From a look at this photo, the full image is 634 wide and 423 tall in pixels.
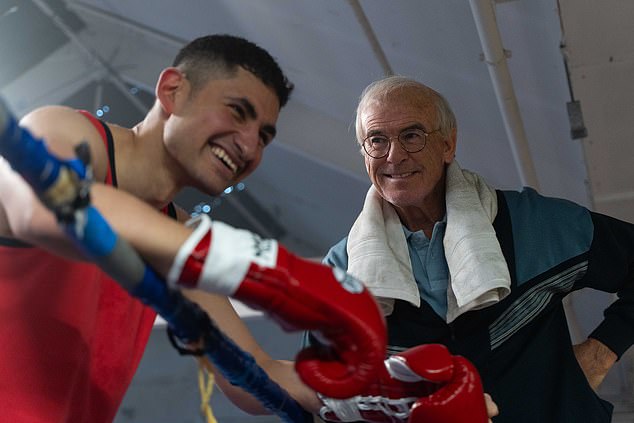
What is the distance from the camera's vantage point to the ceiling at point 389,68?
97.7 inches

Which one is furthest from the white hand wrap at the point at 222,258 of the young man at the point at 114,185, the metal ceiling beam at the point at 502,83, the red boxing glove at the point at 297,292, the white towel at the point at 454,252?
the metal ceiling beam at the point at 502,83

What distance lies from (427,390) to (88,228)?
820mm

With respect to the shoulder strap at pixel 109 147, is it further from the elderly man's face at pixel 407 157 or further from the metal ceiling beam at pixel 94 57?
the metal ceiling beam at pixel 94 57

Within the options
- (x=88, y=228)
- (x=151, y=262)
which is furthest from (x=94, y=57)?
(x=88, y=228)

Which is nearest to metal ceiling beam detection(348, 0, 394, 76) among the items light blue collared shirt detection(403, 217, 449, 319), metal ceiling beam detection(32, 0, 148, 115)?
light blue collared shirt detection(403, 217, 449, 319)

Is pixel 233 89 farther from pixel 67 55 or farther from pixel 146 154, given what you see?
pixel 67 55

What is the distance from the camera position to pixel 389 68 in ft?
10.1

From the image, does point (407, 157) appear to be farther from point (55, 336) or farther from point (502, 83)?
point (55, 336)

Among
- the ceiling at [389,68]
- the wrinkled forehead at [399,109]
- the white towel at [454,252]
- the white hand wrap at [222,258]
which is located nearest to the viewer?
the white hand wrap at [222,258]

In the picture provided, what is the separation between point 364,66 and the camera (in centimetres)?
313

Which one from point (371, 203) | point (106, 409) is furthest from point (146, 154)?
point (371, 203)

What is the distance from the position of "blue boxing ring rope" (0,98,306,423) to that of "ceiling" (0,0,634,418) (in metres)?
1.41

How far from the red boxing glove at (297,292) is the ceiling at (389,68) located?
4.37 feet

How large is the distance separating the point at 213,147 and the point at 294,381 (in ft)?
1.94
